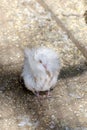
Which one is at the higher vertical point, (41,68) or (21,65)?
(41,68)

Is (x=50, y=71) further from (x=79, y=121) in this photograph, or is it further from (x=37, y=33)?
(x=37, y=33)

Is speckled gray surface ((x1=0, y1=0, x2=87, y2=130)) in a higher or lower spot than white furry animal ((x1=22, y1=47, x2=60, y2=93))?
lower

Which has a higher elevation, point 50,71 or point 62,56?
point 50,71

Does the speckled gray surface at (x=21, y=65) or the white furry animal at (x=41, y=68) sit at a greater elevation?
the white furry animal at (x=41, y=68)

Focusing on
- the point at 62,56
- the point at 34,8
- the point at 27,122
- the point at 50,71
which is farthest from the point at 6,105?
the point at 34,8

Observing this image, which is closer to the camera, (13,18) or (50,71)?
(50,71)

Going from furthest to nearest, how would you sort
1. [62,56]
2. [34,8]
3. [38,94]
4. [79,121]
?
[34,8] < [62,56] < [38,94] < [79,121]

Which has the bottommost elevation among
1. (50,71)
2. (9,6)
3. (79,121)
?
(9,6)

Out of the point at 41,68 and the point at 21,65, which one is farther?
the point at 21,65
